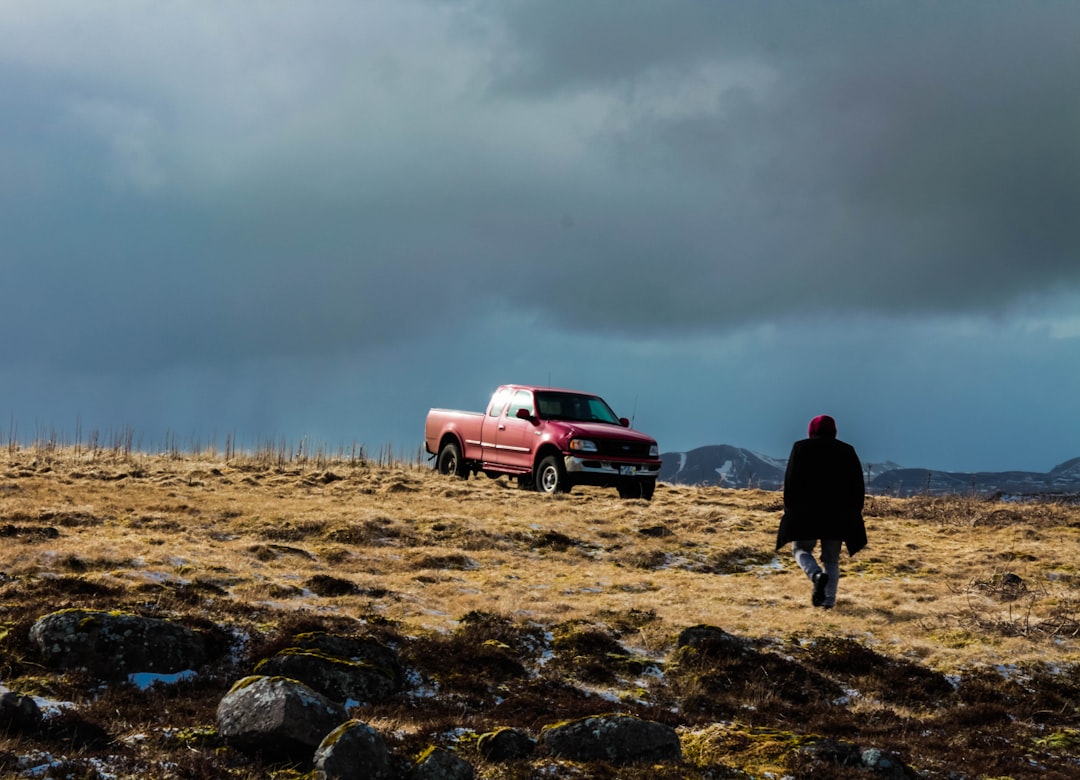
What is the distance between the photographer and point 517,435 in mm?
20922

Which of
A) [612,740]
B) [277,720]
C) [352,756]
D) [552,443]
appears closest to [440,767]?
[352,756]

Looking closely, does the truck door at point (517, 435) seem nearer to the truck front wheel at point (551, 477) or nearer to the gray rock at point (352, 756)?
the truck front wheel at point (551, 477)

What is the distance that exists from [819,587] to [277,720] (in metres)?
6.39

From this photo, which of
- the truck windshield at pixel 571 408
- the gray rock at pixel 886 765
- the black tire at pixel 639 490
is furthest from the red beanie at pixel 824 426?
the truck windshield at pixel 571 408

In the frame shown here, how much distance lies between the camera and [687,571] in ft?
47.3

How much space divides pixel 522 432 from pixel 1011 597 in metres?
10.3

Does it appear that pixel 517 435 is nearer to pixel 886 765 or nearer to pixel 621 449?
pixel 621 449

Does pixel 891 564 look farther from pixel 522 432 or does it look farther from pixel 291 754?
pixel 291 754

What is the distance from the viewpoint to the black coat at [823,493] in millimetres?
10461

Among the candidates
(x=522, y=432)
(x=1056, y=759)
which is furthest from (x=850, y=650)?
(x=522, y=432)

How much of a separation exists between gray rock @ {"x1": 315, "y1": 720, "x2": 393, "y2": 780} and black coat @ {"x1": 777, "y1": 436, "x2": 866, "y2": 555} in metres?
5.75

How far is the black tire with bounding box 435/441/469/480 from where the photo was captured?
22.6 m

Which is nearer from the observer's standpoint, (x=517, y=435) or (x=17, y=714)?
(x=17, y=714)

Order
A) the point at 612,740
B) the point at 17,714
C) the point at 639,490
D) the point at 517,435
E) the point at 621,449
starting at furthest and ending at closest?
the point at 517,435 → the point at 639,490 → the point at 621,449 → the point at 612,740 → the point at 17,714
